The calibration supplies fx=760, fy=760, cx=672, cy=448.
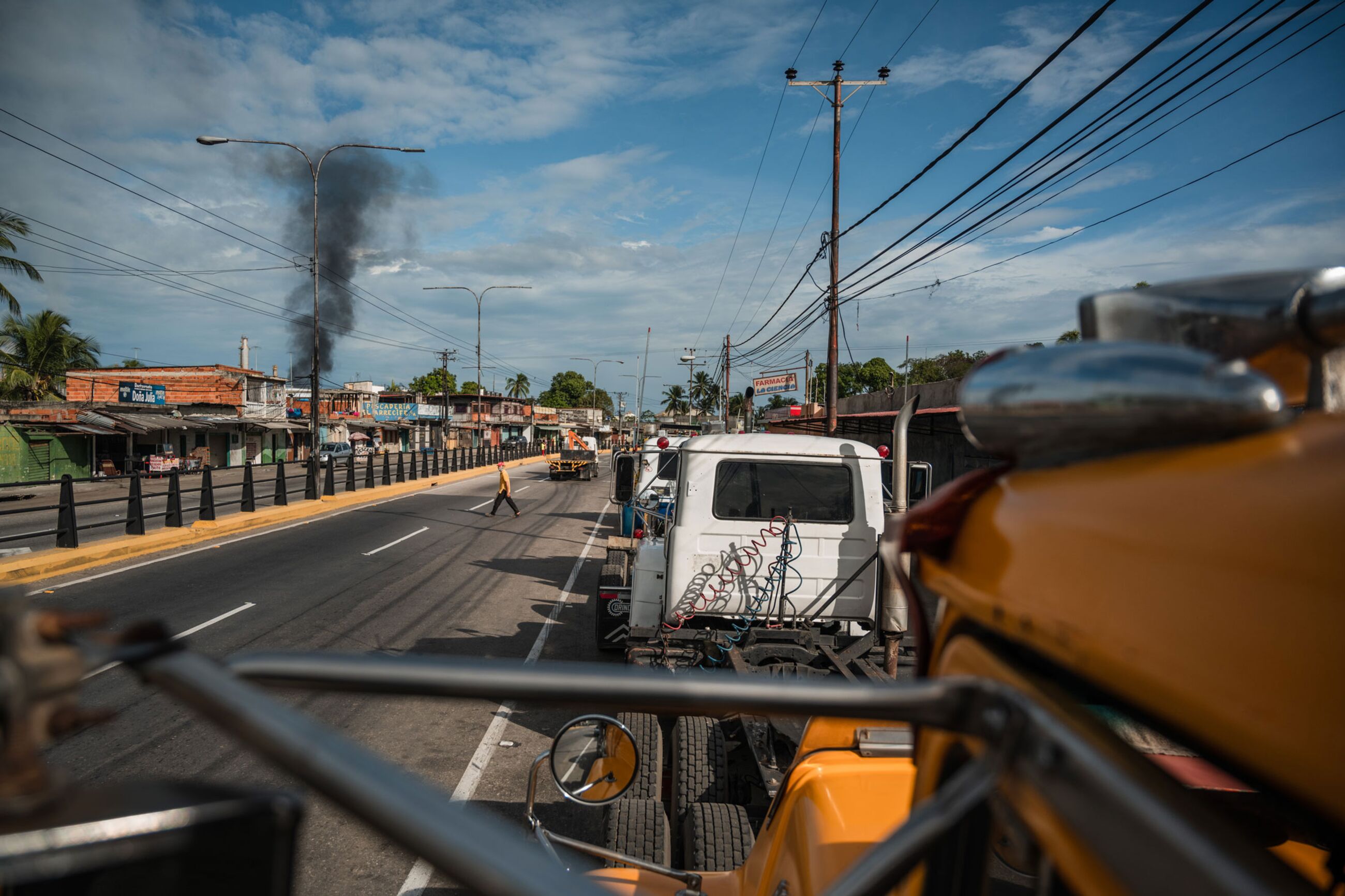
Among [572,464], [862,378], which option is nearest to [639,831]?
[572,464]

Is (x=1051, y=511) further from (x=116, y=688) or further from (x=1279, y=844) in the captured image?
(x=116, y=688)

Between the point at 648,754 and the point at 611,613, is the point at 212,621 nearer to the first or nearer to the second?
the point at 611,613

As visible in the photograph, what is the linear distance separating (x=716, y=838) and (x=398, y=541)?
503 inches

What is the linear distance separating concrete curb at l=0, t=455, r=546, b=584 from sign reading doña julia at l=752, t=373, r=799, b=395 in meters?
20.6

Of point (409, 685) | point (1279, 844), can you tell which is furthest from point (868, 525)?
point (409, 685)

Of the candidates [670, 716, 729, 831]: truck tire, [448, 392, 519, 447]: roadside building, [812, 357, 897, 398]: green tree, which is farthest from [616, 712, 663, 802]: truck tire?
[812, 357, 897, 398]: green tree

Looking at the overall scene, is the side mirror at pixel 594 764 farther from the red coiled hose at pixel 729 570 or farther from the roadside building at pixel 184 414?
the roadside building at pixel 184 414

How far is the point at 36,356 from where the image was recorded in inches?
1459

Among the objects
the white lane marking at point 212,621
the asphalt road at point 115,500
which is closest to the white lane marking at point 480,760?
the white lane marking at point 212,621

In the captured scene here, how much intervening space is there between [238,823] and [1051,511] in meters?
0.87

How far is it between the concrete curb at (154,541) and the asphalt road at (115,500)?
0.35 m

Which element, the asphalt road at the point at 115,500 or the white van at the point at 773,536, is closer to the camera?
the white van at the point at 773,536

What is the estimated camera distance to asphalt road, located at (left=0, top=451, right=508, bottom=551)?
1379 cm

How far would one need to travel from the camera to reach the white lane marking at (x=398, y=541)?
1306 centimetres
